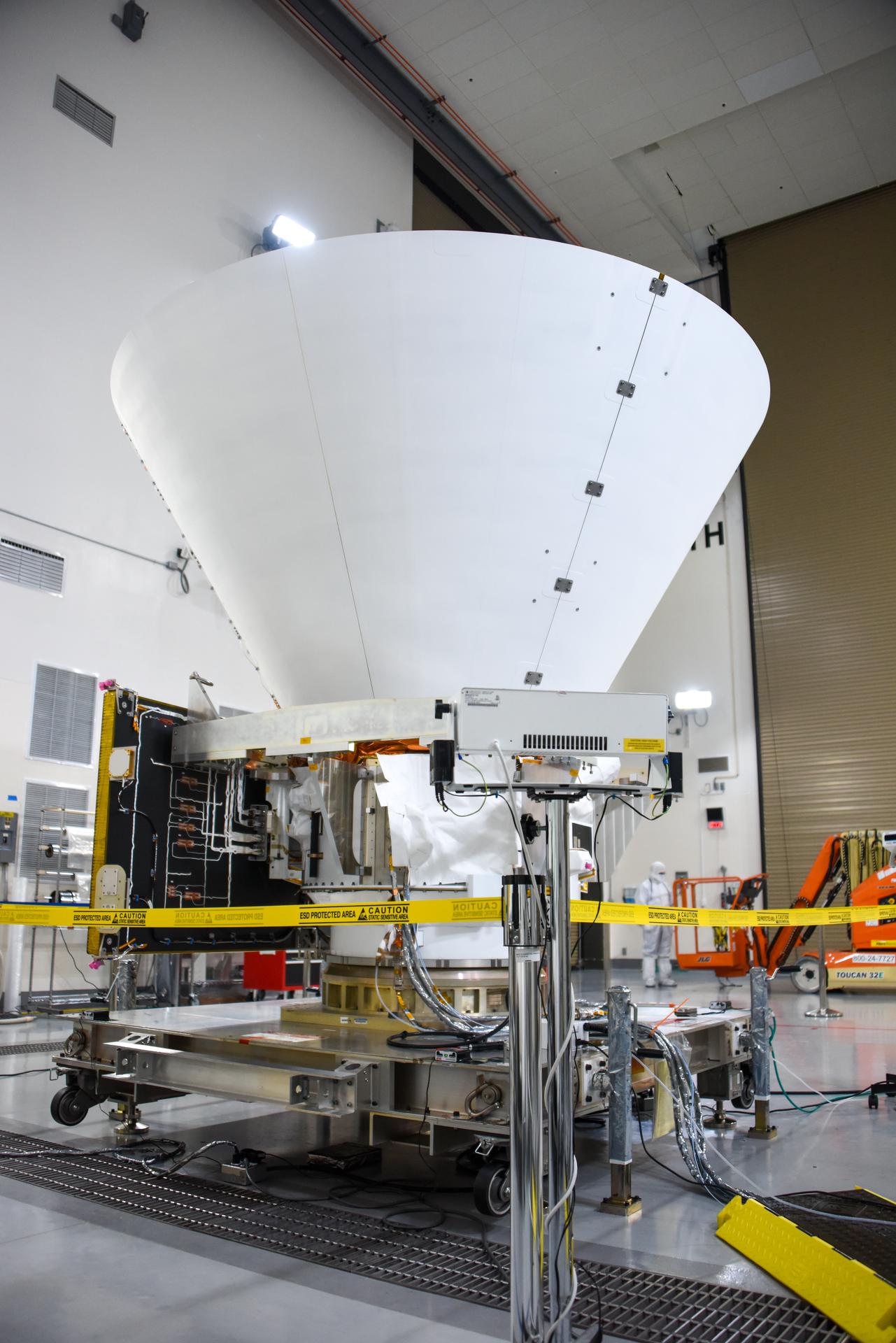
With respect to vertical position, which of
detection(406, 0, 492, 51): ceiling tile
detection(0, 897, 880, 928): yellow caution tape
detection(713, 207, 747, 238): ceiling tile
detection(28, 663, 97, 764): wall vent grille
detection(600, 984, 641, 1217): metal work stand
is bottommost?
detection(600, 984, 641, 1217): metal work stand

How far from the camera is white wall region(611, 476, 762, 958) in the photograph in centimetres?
1505

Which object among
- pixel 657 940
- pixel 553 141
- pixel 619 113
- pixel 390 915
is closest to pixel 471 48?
pixel 553 141

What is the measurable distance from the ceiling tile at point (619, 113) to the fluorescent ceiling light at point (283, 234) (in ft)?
14.8

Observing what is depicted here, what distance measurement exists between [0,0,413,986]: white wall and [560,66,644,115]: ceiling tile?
3676 mm

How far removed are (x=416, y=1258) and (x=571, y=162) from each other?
1514 centimetres

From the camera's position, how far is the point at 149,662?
10375 mm

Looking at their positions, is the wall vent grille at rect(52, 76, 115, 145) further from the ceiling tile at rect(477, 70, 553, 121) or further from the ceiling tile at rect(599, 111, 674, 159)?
the ceiling tile at rect(599, 111, 674, 159)

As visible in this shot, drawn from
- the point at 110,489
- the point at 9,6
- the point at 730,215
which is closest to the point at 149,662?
the point at 110,489

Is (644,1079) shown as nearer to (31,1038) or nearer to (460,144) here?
(31,1038)

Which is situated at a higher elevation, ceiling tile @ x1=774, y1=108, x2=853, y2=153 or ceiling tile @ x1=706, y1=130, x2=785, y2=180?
ceiling tile @ x1=774, y1=108, x2=853, y2=153

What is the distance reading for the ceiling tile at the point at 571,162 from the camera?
1459 centimetres

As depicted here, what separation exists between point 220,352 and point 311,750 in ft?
6.06

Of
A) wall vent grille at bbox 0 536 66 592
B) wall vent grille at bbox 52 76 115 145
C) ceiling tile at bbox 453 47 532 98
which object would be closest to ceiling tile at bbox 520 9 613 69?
ceiling tile at bbox 453 47 532 98

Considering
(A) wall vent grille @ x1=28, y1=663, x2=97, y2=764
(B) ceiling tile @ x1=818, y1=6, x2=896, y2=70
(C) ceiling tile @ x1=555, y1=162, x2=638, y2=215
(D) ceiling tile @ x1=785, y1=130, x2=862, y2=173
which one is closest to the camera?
(A) wall vent grille @ x1=28, y1=663, x2=97, y2=764
